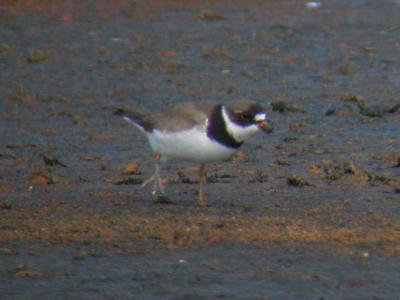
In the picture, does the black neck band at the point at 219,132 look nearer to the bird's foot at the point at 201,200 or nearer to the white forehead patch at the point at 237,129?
the white forehead patch at the point at 237,129

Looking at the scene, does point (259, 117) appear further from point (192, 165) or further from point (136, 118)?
point (192, 165)

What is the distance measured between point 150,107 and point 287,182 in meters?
3.92

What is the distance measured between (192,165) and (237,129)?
87.5 inches

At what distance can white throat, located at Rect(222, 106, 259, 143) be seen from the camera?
9047 mm

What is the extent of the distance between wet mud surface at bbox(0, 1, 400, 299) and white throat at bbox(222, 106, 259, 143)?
55cm

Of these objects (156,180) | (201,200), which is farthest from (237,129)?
(156,180)

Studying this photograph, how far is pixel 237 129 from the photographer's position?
9062 millimetres

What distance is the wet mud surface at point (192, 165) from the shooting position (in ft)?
25.7

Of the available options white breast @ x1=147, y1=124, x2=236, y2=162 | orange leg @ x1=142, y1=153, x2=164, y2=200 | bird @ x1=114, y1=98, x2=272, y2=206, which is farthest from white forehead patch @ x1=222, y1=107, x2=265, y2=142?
orange leg @ x1=142, y1=153, x2=164, y2=200

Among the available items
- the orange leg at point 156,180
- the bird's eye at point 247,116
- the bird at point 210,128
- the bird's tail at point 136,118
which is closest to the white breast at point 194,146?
the bird at point 210,128

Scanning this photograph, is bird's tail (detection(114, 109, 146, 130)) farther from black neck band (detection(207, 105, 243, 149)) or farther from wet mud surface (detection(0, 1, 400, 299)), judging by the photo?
black neck band (detection(207, 105, 243, 149))

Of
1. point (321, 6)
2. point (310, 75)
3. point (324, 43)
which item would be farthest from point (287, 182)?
point (321, 6)

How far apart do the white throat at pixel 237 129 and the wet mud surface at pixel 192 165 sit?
55 cm

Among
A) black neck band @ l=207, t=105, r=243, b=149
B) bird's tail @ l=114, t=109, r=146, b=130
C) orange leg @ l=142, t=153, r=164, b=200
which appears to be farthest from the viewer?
bird's tail @ l=114, t=109, r=146, b=130
